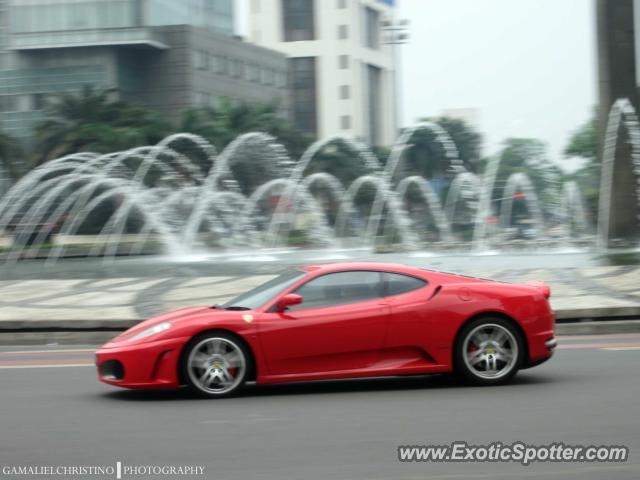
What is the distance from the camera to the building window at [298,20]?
13850 cm

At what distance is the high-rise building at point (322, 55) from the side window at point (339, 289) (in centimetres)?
12654

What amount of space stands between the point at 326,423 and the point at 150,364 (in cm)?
176

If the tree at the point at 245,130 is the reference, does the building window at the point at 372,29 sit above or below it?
above

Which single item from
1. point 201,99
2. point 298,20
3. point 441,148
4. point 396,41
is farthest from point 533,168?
point 298,20

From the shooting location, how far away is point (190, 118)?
64.2 m

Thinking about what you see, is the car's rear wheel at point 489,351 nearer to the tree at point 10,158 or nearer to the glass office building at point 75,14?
the tree at point 10,158

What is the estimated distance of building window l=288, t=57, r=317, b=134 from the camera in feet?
453

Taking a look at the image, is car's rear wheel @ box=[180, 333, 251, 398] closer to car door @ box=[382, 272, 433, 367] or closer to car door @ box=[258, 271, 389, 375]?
car door @ box=[258, 271, 389, 375]

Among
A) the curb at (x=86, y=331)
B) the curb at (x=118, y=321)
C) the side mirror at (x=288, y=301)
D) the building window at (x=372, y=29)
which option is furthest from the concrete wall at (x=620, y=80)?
the building window at (x=372, y=29)

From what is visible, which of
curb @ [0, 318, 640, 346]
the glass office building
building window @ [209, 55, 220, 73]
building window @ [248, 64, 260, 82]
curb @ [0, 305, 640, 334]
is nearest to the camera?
curb @ [0, 318, 640, 346]

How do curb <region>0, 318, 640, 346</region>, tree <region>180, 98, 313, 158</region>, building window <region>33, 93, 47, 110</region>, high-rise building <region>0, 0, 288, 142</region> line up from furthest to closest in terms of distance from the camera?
high-rise building <region>0, 0, 288, 142</region>, building window <region>33, 93, 47, 110</region>, tree <region>180, 98, 313, 158</region>, curb <region>0, 318, 640, 346</region>

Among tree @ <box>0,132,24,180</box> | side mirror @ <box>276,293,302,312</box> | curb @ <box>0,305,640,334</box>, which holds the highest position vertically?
tree @ <box>0,132,24,180</box>

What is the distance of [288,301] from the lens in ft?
28.0

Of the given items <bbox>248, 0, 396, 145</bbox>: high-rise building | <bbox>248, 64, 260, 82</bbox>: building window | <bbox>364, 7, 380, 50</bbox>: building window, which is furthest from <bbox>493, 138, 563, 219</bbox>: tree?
<bbox>364, 7, 380, 50</bbox>: building window
